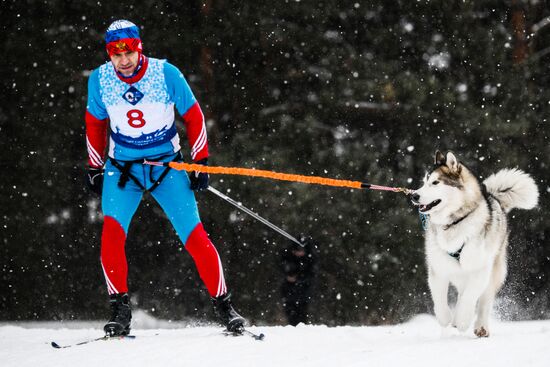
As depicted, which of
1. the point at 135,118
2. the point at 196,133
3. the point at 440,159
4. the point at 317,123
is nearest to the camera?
the point at 135,118

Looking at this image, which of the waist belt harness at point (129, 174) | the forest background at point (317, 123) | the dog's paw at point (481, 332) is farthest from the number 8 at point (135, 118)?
the forest background at point (317, 123)

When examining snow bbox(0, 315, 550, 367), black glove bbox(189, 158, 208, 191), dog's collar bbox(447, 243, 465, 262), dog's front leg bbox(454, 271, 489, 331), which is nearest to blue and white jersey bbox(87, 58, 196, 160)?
black glove bbox(189, 158, 208, 191)

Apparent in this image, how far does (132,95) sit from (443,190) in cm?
220

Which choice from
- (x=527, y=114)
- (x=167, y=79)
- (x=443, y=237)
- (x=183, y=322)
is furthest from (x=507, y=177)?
(x=183, y=322)

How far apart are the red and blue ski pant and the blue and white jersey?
0.14 metres

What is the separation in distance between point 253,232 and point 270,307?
1.44 m

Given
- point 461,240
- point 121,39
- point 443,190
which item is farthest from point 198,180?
point 461,240

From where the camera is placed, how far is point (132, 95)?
4.66 meters

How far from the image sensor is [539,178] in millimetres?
11914

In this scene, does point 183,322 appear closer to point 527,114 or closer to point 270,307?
point 270,307

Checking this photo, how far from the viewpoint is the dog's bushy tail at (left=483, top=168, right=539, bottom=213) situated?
5.39m

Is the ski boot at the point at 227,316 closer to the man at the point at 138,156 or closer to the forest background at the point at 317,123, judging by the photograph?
the man at the point at 138,156

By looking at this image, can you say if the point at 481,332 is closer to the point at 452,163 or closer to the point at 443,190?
the point at 443,190

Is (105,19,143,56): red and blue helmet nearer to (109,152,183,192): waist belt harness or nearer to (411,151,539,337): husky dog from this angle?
(109,152,183,192): waist belt harness
